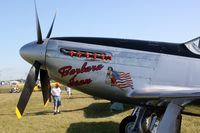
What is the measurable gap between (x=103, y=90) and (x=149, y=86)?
3.11ft

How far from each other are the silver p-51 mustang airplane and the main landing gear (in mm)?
99

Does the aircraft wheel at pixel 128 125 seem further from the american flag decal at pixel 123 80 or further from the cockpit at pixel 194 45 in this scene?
the cockpit at pixel 194 45

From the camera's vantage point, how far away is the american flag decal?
659cm

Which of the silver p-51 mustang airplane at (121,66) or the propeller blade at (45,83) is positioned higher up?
the silver p-51 mustang airplane at (121,66)

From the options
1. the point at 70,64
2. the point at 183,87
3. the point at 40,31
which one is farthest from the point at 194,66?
the point at 40,31

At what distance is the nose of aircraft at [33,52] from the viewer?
7.08 meters

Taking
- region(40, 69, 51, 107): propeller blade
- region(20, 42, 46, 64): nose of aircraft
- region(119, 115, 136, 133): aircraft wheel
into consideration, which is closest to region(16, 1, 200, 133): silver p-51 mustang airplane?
region(20, 42, 46, 64): nose of aircraft

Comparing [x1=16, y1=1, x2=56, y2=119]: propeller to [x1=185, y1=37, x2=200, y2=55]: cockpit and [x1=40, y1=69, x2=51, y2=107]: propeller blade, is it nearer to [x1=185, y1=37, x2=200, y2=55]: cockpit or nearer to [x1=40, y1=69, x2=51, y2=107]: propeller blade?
[x1=40, y1=69, x2=51, y2=107]: propeller blade

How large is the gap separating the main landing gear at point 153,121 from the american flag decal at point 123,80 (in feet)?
2.93

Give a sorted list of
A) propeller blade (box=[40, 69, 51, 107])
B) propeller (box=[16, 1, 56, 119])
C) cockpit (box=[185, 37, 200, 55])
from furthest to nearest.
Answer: propeller blade (box=[40, 69, 51, 107]), propeller (box=[16, 1, 56, 119]), cockpit (box=[185, 37, 200, 55])

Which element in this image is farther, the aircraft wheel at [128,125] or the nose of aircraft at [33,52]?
the aircraft wheel at [128,125]

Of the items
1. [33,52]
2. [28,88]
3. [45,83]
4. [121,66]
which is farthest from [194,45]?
[28,88]

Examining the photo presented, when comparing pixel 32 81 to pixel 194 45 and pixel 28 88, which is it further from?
pixel 194 45

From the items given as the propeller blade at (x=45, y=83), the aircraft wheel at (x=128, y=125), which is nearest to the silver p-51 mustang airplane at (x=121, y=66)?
the propeller blade at (x=45, y=83)
